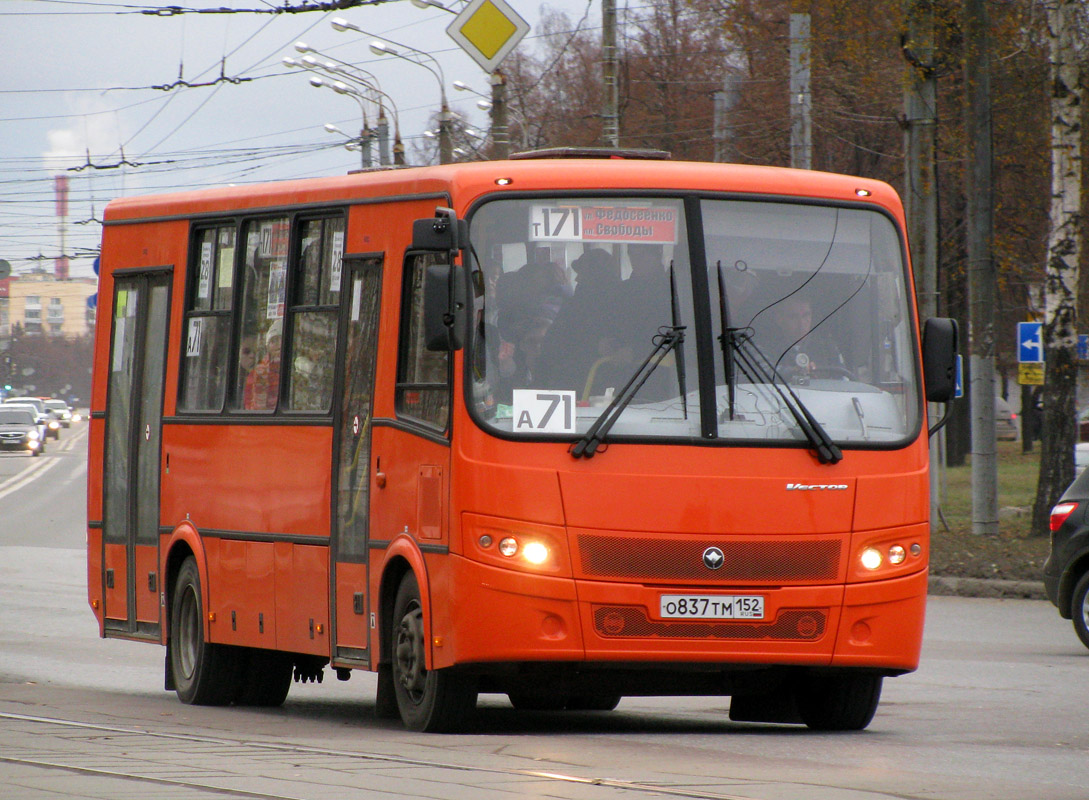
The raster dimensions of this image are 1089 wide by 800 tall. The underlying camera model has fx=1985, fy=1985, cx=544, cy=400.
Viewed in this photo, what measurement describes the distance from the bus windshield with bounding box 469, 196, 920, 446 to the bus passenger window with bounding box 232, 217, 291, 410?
8.07 ft

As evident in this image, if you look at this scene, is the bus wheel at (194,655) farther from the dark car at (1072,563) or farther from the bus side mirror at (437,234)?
the dark car at (1072,563)

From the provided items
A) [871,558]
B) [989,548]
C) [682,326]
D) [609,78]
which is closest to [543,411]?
[682,326]

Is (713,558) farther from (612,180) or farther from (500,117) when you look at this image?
(500,117)

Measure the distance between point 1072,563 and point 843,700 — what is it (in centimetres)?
510

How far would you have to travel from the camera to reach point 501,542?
28.6 feet

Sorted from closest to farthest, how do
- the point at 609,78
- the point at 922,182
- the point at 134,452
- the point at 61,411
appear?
the point at 134,452 → the point at 922,182 → the point at 609,78 → the point at 61,411

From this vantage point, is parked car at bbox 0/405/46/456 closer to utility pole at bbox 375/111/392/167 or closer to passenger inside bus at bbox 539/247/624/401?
utility pole at bbox 375/111/392/167

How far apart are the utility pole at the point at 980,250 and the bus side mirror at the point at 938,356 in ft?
43.3

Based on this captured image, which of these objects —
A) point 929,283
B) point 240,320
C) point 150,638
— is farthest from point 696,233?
point 929,283

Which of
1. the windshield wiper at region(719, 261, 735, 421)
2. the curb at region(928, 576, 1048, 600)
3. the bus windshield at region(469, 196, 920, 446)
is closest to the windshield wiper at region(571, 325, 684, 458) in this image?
the bus windshield at region(469, 196, 920, 446)

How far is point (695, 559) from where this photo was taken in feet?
28.9

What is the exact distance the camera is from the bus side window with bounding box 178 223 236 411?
1187cm

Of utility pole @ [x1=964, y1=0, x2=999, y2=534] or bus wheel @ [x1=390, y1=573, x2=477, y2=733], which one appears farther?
utility pole @ [x1=964, y1=0, x2=999, y2=534]

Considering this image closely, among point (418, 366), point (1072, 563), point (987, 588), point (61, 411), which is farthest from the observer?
point (61, 411)
